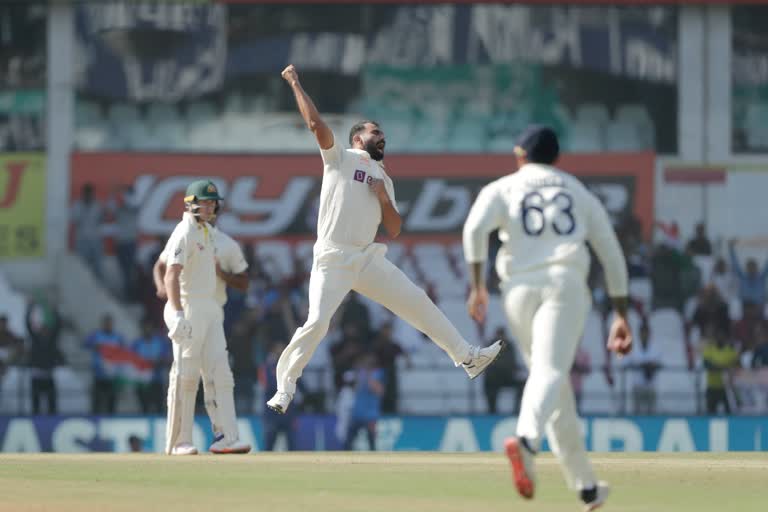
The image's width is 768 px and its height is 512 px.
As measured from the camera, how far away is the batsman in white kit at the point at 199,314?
46.3 ft

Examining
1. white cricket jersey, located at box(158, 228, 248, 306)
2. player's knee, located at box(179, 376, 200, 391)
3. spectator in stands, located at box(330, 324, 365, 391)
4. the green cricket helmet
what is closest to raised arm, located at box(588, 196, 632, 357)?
the green cricket helmet

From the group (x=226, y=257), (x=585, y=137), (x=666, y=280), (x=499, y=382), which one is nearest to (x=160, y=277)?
(x=226, y=257)

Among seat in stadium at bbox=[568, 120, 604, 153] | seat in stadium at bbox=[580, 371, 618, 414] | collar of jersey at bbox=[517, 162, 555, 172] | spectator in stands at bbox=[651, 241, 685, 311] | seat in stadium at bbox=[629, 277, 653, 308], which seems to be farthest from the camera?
seat in stadium at bbox=[568, 120, 604, 153]

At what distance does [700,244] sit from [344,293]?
664 inches

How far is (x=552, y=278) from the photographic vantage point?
9570mm

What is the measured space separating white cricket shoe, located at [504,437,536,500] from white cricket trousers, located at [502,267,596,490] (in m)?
0.20

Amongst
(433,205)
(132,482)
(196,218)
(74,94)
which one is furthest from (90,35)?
(132,482)

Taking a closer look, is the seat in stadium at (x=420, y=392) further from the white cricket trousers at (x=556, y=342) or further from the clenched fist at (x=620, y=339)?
the clenched fist at (x=620, y=339)

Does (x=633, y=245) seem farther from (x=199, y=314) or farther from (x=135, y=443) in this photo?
(x=199, y=314)

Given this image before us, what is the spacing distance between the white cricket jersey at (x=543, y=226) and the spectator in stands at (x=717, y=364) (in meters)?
15.8

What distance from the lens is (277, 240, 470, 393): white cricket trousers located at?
1311 centimetres

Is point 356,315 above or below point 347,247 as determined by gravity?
below

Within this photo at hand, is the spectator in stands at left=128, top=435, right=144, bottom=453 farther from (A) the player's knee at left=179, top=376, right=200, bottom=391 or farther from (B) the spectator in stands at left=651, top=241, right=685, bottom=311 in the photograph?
(A) the player's knee at left=179, top=376, right=200, bottom=391

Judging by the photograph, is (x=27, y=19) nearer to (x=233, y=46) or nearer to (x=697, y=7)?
(x=233, y=46)
